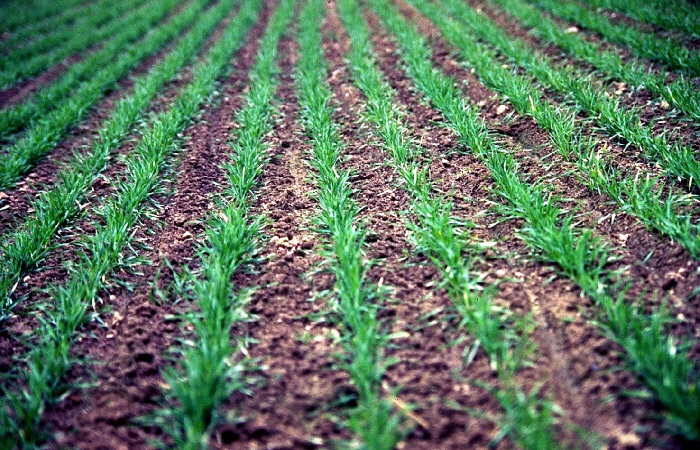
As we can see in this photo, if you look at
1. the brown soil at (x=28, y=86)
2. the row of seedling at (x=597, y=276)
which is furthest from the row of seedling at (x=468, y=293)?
the brown soil at (x=28, y=86)

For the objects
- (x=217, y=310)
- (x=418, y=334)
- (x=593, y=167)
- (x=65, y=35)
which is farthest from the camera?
(x=65, y=35)

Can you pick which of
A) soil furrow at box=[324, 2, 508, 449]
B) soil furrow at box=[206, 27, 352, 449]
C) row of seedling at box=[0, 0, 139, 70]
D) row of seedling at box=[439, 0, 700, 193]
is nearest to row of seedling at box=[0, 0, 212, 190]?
row of seedling at box=[0, 0, 139, 70]

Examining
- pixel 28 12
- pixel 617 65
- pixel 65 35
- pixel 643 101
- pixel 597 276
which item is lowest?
pixel 597 276

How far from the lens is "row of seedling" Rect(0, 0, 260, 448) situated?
6.89 feet

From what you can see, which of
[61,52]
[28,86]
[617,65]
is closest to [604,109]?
[617,65]

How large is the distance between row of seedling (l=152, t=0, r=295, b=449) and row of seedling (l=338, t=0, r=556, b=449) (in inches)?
37.9

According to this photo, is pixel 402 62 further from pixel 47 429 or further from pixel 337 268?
pixel 47 429

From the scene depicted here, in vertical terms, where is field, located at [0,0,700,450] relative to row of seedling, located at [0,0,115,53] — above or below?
below

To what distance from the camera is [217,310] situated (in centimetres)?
245

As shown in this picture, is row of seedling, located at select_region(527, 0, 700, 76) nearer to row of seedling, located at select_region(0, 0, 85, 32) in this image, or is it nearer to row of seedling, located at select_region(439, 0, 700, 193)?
row of seedling, located at select_region(439, 0, 700, 193)

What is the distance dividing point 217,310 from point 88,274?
90cm

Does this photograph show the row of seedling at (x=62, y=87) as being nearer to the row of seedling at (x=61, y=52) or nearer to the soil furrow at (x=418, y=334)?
the row of seedling at (x=61, y=52)

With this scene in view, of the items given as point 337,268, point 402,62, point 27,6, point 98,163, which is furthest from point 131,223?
point 27,6

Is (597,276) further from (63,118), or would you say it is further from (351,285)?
(63,118)
